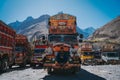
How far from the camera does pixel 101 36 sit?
10525cm

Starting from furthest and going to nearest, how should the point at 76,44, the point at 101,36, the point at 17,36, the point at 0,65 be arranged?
1. the point at 101,36
2. the point at 17,36
3. the point at 0,65
4. the point at 76,44

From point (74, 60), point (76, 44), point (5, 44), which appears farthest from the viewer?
point (5, 44)

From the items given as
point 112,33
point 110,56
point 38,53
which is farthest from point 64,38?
point 112,33

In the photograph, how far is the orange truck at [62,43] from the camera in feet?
53.7

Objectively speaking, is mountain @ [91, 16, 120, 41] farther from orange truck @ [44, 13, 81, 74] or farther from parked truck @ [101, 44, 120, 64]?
orange truck @ [44, 13, 81, 74]

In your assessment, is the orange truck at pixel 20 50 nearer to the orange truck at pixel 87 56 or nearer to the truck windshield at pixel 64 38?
the truck windshield at pixel 64 38

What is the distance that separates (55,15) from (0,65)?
6.85 meters

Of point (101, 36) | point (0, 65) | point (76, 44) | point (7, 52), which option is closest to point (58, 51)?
point (76, 44)

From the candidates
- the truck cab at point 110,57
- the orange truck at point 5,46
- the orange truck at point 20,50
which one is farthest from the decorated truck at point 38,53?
the truck cab at point 110,57

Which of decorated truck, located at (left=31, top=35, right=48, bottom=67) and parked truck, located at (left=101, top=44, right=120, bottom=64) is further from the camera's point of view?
parked truck, located at (left=101, top=44, right=120, bottom=64)

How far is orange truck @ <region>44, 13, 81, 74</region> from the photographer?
16375 mm

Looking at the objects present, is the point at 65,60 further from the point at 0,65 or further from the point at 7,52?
the point at 7,52

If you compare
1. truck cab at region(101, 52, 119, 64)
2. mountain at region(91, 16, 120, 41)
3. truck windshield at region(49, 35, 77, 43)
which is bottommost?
truck cab at region(101, 52, 119, 64)

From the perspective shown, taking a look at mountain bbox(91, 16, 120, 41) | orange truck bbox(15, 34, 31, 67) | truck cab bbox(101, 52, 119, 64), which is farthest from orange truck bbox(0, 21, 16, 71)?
mountain bbox(91, 16, 120, 41)
